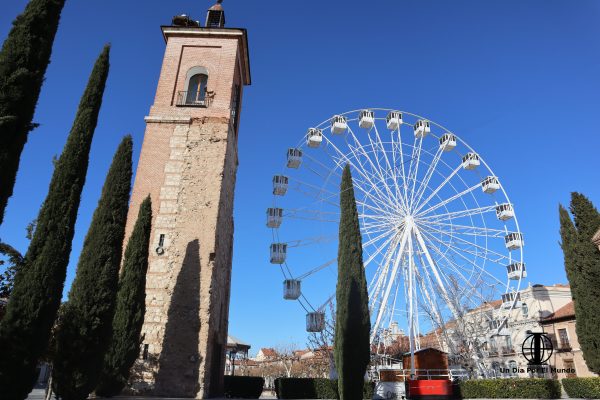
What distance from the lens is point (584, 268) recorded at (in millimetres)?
16906

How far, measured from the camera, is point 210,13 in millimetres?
18859

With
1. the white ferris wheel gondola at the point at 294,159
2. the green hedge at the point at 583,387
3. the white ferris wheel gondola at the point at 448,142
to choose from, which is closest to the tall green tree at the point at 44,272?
the white ferris wheel gondola at the point at 294,159

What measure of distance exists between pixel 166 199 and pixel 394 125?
11961mm

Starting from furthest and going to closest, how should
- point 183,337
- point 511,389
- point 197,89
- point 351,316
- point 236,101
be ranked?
point 511,389 → point 236,101 → point 197,89 → point 351,316 → point 183,337

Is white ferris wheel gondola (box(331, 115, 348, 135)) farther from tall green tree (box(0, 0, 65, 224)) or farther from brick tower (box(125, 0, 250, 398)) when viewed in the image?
tall green tree (box(0, 0, 65, 224))

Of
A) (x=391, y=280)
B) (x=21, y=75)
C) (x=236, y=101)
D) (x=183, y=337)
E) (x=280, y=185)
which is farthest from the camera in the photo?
(x=280, y=185)

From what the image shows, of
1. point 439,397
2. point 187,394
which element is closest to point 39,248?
point 187,394

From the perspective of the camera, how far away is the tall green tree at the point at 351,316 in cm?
1327

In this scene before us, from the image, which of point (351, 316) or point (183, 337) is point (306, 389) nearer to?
point (351, 316)

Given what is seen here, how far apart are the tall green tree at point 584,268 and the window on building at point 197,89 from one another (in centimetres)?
1595

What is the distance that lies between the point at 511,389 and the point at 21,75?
21.1 meters

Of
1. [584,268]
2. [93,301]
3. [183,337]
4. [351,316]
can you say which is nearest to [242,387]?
[183,337]

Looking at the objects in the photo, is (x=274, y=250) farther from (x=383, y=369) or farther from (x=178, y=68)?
(x=178, y=68)

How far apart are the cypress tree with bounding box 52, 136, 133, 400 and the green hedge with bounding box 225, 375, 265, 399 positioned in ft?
33.4
